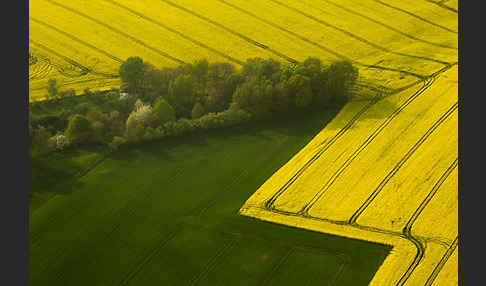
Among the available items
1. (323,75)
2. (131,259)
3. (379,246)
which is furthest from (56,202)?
(323,75)

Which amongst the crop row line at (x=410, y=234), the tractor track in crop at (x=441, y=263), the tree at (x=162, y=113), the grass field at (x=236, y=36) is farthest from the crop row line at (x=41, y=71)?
the tractor track in crop at (x=441, y=263)

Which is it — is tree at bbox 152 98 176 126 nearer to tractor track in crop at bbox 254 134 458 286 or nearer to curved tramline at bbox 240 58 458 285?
curved tramline at bbox 240 58 458 285

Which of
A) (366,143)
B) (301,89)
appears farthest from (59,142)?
(366,143)

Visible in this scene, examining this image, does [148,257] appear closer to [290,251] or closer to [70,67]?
[290,251]

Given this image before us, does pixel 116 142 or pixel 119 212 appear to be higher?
pixel 116 142

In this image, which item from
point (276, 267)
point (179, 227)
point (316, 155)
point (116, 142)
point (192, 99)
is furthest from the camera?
point (192, 99)

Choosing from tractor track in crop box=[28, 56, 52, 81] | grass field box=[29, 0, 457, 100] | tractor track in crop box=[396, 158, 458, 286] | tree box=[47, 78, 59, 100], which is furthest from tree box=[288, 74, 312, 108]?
tractor track in crop box=[28, 56, 52, 81]

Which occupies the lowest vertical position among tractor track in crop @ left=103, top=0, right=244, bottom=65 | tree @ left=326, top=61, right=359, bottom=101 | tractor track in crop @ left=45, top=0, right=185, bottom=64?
tractor track in crop @ left=45, top=0, right=185, bottom=64
